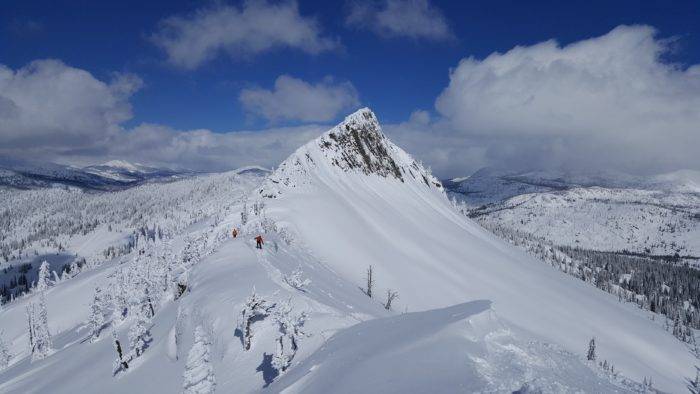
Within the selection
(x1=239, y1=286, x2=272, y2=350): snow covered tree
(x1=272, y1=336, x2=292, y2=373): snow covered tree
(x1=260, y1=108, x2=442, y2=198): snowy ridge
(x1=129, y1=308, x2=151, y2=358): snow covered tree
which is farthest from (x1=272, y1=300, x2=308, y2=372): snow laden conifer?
(x1=260, y1=108, x2=442, y2=198): snowy ridge

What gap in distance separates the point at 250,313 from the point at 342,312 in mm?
7641

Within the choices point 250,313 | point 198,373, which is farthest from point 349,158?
point 198,373

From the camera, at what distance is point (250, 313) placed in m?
20.8

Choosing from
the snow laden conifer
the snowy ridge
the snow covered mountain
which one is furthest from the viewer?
the snowy ridge

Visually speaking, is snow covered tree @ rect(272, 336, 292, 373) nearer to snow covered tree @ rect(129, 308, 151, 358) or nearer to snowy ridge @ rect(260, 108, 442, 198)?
snow covered tree @ rect(129, 308, 151, 358)

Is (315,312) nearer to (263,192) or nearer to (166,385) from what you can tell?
(166,385)

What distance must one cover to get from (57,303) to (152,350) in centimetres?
10526

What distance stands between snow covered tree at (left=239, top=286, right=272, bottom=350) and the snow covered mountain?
0.57 feet

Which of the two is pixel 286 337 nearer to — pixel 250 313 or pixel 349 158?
pixel 250 313

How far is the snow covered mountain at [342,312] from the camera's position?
13719mm

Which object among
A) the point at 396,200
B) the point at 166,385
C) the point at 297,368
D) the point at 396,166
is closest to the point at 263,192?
the point at 396,200

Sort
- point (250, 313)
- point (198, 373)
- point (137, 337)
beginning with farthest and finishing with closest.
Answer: point (137, 337) < point (250, 313) < point (198, 373)

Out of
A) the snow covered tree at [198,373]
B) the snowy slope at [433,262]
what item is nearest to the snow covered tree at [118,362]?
the snow covered tree at [198,373]

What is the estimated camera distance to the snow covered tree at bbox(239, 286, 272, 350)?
20906mm
